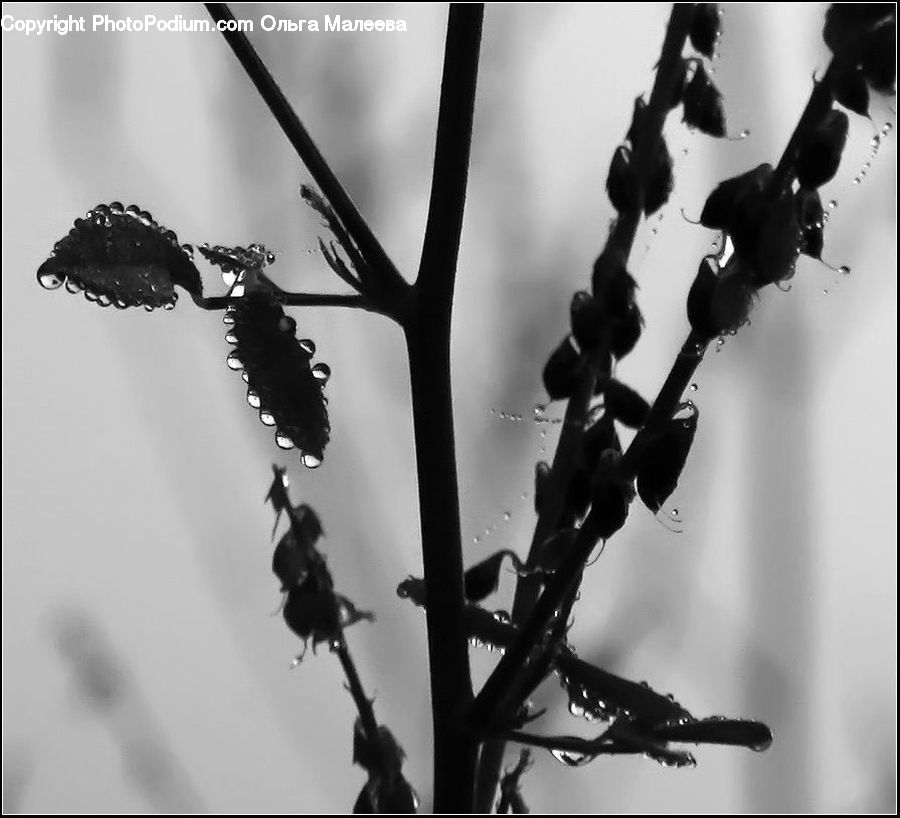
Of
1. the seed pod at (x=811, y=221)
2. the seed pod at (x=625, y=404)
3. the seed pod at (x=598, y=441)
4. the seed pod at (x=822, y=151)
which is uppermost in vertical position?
the seed pod at (x=822, y=151)

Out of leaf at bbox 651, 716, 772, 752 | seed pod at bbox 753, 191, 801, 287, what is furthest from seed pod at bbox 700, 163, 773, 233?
leaf at bbox 651, 716, 772, 752

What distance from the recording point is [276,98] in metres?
0.22

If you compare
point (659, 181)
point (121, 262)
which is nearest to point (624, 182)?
point (659, 181)

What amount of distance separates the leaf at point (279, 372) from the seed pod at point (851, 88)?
117mm

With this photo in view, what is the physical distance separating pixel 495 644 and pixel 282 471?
0.22 ft

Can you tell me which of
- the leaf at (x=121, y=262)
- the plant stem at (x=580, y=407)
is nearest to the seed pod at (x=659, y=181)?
the plant stem at (x=580, y=407)

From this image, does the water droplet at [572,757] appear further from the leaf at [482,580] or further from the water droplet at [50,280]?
the water droplet at [50,280]

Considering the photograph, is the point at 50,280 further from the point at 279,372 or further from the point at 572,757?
the point at 572,757

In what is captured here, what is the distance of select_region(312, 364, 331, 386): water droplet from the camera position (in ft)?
0.78

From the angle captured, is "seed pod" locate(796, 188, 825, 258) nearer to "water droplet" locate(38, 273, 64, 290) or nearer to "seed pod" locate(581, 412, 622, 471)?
"seed pod" locate(581, 412, 622, 471)

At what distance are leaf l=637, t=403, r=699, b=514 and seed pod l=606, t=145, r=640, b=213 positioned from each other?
0.14ft

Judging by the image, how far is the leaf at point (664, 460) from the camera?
207 millimetres

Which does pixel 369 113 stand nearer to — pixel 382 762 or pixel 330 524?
pixel 330 524

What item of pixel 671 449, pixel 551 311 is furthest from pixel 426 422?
pixel 551 311
